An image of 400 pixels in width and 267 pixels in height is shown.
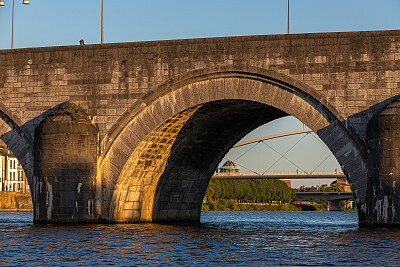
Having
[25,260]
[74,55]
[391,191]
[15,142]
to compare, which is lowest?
[25,260]

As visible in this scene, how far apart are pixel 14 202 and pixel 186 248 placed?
80689 mm

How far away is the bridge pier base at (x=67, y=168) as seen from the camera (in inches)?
1355

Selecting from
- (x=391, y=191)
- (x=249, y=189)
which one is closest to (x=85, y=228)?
(x=391, y=191)

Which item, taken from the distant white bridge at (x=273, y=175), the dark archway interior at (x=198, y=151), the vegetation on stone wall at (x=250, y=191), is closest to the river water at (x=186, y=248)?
the dark archway interior at (x=198, y=151)

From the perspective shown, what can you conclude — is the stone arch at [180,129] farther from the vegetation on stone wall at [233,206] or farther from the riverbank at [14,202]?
the vegetation on stone wall at [233,206]

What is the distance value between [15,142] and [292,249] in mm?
16686

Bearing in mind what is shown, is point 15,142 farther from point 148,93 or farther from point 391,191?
point 391,191

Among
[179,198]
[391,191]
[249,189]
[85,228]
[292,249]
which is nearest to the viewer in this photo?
[292,249]

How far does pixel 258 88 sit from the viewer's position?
107ft

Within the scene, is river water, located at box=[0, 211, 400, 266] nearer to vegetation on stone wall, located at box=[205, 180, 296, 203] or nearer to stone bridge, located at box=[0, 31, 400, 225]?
stone bridge, located at box=[0, 31, 400, 225]

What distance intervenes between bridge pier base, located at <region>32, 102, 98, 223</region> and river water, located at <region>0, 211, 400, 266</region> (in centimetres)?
189

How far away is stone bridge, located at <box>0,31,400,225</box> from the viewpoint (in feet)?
102

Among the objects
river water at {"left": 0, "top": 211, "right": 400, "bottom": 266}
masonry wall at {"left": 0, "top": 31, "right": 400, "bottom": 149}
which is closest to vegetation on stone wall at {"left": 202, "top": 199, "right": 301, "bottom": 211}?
masonry wall at {"left": 0, "top": 31, "right": 400, "bottom": 149}

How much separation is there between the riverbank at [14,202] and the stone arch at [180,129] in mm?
62523
